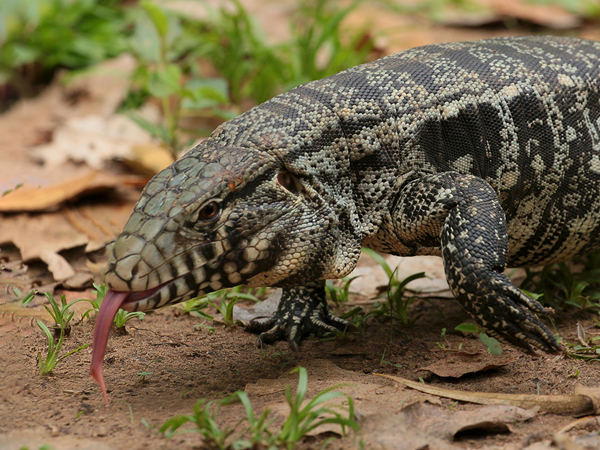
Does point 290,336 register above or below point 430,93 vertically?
below

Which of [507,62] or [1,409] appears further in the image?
[507,62]

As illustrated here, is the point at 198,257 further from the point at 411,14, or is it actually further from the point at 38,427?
the point at 411,14

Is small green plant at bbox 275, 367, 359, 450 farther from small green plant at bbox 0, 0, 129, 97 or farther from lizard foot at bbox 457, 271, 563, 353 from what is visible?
small green plant at bbox 0, 0, 129, 97

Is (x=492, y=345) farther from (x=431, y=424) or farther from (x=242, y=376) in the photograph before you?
(x=242, y=376)

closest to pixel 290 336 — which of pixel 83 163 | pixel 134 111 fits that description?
pixel 83 163

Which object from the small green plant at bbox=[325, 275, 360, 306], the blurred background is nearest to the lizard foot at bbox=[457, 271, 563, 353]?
the small green plant at bbox=[325, 275, 360, 306]

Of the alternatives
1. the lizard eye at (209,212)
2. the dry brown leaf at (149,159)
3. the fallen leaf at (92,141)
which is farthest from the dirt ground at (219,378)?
the fallen leaf at (92,141)
